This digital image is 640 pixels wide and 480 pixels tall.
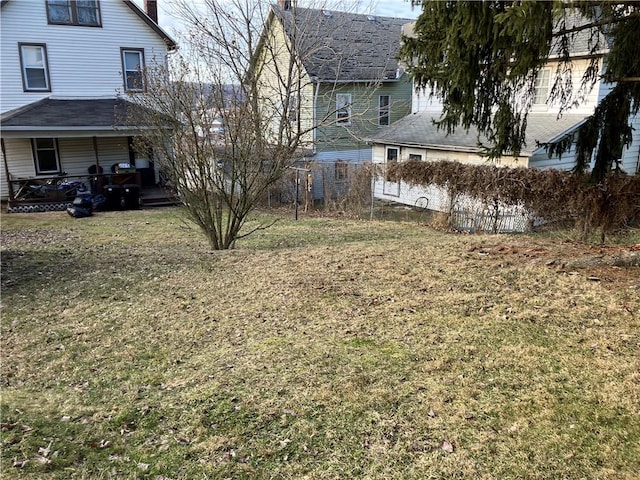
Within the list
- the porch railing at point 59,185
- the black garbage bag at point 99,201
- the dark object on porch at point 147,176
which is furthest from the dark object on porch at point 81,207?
the dark object on porch at point 147,176

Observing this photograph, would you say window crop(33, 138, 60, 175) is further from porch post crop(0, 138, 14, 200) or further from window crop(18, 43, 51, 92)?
window crop(18, 43, 51, 92)

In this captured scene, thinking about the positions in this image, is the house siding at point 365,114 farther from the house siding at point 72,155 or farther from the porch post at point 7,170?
the porch post at point 7,170

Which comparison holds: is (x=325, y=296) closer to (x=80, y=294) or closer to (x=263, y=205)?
(x=80, y=294)

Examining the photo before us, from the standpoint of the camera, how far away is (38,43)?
17156 millimetres

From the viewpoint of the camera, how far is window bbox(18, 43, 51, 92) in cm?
1712

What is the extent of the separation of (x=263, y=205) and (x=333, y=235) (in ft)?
22.1

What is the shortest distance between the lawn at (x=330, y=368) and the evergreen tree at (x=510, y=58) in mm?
1955

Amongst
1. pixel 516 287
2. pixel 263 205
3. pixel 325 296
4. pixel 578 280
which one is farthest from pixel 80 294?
pixel 263 205

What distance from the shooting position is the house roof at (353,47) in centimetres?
1560

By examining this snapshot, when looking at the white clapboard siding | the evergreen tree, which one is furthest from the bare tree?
the white clapboard siding

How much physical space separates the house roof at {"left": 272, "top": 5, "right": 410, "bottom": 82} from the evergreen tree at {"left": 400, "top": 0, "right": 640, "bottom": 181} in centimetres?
900

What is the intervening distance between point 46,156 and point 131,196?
13.9 ft

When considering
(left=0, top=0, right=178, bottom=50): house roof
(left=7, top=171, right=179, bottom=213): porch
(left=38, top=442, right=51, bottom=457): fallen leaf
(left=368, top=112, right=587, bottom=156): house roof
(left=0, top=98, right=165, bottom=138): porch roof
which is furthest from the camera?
(left=0, top=0, right=178, bottom=50): house roof

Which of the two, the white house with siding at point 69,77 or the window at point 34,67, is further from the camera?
the window at point 34,67
